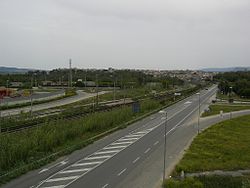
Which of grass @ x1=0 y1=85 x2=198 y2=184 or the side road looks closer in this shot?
grass @ x1=0 y1=85 x2=198 y2=184

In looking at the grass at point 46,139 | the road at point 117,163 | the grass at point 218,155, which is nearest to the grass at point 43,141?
the grass at point 46,139

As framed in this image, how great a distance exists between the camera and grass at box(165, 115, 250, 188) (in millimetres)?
32516

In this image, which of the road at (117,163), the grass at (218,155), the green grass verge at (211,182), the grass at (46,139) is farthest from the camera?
the grass at (46,139)

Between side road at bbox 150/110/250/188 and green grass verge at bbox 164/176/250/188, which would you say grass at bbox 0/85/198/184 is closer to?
side road at bbox 150/110/250/188

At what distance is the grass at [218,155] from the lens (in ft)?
107

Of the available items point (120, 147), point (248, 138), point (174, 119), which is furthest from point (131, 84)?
point (120, 147)

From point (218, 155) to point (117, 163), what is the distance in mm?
12150

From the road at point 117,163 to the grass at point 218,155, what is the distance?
1.36m

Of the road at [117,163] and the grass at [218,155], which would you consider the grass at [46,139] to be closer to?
the road at [117,163]

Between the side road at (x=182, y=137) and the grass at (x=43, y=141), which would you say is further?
the side road at (x=182, y=137)

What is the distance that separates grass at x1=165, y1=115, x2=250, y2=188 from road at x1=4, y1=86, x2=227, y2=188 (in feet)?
4.46

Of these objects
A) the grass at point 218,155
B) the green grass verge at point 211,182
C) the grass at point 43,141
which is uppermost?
the grass at point 43,141

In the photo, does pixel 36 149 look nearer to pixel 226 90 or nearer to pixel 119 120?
pixel 119 120

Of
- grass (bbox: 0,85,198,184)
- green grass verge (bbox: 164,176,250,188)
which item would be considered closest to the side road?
green grass verge (bbox: 164,176,250,188)
